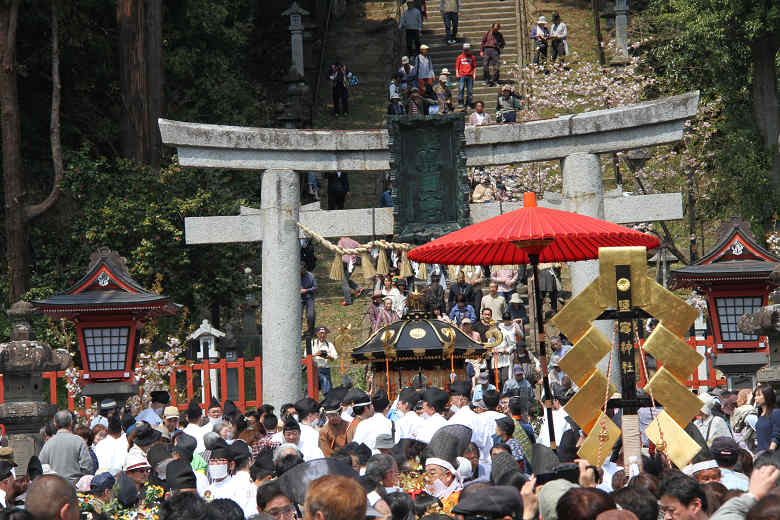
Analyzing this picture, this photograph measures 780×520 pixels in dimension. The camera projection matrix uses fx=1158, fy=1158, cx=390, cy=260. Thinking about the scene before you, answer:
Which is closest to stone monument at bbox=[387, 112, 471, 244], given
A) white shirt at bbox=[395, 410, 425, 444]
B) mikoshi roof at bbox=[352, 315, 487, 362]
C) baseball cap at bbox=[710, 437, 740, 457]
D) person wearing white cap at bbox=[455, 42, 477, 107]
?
mikoshi roof at bbox=[352, 315, 487, 362]

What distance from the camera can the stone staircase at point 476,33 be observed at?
31884mm

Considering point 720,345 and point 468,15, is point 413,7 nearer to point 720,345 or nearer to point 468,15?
point 468,15

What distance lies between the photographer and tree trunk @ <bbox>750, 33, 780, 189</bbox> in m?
23.3

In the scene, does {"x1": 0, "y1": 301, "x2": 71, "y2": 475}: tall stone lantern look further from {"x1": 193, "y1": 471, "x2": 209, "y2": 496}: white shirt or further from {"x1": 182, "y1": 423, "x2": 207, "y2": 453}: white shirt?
{"x1": 193, "y1": 471, "x2": 209, "y2": 496}: white shirt

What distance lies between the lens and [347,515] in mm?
4891

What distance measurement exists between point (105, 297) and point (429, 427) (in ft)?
17.8

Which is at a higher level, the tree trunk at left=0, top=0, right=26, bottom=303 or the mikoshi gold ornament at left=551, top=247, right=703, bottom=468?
the tree trunk at left=0, top=0, right=26, bottom=303

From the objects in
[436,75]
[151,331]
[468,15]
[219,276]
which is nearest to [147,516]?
[151,331]

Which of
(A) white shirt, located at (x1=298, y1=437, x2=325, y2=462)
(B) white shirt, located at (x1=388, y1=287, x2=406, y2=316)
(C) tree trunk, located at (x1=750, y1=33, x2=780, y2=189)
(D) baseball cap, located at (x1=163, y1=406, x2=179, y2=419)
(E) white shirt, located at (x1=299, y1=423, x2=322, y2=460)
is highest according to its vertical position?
(C) tree trunk, located at (x1=750, y1=33, x2=780, y2=189)

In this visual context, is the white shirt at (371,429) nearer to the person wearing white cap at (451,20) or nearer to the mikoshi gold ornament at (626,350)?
the mikoshi gold ornament at (626,350)

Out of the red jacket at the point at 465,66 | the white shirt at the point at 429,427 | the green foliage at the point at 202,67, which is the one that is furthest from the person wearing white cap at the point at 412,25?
the white shirt at the point at 429,427

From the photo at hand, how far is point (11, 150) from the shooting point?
21.3 metres

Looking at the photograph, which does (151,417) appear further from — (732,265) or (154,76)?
(154,76)

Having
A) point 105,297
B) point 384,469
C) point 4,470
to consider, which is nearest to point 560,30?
point 105,297
